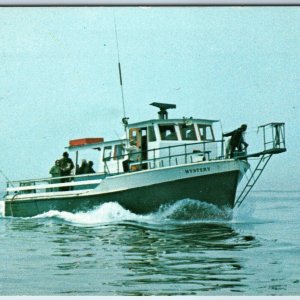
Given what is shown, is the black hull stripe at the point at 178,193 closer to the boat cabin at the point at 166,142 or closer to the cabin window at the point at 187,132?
the boat cabin at the point at 166,142

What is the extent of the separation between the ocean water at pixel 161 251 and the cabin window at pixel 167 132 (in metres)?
1.63

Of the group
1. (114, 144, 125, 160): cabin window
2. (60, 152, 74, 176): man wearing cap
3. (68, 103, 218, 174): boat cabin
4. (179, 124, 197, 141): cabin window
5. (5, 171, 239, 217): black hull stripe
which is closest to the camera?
(5, 171, 239, 217): black hull stripe

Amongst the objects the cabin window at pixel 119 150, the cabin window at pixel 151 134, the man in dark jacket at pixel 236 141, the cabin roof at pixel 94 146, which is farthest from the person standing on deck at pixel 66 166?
the man in dark jacket at pixel 236 141

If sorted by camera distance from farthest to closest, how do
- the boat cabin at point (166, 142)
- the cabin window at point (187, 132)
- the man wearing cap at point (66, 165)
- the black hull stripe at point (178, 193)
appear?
1. the man wearing cap at point (66, 165)
2. the cabin window at point (187, 132)
3. the boat cabin at point (166, 142)
4. the black hull stripe at point (178, 193)

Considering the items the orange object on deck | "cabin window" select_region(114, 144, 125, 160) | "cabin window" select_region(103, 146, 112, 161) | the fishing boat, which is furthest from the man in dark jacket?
the orange object on deck

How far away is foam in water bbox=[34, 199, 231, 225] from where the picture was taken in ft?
39.0

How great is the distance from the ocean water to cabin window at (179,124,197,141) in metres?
1.64

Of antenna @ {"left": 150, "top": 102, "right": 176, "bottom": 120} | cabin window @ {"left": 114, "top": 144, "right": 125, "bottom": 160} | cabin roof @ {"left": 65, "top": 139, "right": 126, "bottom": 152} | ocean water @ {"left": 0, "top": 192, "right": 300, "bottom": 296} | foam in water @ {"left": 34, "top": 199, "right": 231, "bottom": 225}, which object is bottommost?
ocean water @ {"left": 0, "top": 192, "right": 300, "bottom": 296}

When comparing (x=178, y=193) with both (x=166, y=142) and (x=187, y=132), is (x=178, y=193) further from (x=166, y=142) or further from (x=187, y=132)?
(x=187, y=132)

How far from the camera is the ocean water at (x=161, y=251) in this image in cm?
791

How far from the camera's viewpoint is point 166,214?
1191 centimetres

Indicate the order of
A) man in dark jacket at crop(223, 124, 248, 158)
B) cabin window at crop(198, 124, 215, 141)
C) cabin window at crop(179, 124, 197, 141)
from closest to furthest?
man in dark jacket at crop(223, 124, 248, 158)
cabin window at crop(179, 124, 197, 141)
cabin window at crop(198, 124, 215, 141)

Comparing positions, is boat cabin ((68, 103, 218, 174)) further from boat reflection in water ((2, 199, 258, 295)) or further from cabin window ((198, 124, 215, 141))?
boat reflection in water ((2, 199, 258, 295))

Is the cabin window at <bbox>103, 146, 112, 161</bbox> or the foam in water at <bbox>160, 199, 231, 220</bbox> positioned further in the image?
the cabin window at <bbox>103, 146, 112, 161</bbox>
